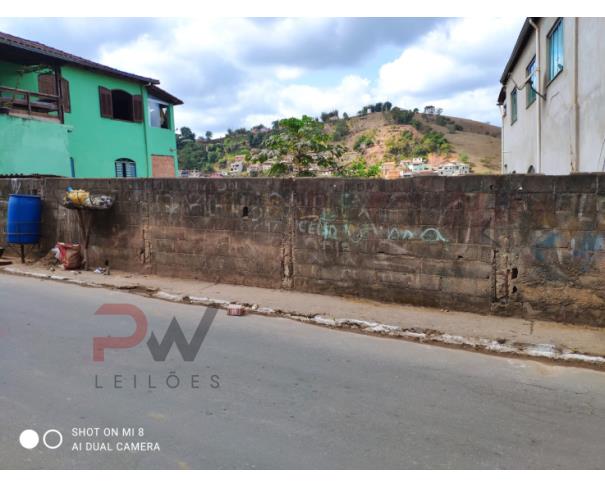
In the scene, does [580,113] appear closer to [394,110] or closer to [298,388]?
[298,388]

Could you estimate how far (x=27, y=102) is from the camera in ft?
52.9

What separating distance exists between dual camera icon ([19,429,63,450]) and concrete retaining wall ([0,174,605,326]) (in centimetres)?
457

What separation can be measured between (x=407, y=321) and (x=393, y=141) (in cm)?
4827

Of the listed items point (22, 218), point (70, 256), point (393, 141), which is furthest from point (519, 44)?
point (393, 141)

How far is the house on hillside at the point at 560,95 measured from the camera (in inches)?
335

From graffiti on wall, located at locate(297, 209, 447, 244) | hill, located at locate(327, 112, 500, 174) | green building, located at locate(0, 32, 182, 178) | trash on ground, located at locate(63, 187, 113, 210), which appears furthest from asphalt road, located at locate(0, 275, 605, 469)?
hill, located at locate(327, 112, 500, 174)

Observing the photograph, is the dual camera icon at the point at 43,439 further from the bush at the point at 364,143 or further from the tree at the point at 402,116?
the tree at the point at 402,116

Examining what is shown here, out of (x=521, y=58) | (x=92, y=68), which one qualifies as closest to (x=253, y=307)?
(x=521, y=58)

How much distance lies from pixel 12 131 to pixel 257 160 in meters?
9.71

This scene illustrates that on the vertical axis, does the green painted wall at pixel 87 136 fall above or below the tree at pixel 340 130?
below

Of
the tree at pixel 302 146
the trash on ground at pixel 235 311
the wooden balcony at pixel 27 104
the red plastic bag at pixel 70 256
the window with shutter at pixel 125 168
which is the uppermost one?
the wooden balcony at pixel 27 104

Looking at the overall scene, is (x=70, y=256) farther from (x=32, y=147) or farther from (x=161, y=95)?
(x=161, y=95)

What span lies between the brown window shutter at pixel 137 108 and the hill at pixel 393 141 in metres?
17.2

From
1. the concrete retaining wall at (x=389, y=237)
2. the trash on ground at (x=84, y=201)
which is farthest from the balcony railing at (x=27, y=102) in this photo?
the concrete retaining wall at (x=389, y=237)
